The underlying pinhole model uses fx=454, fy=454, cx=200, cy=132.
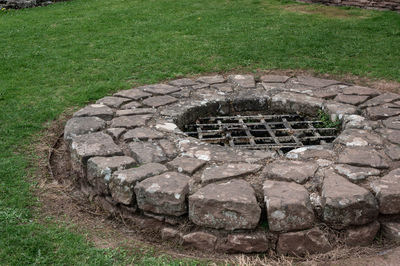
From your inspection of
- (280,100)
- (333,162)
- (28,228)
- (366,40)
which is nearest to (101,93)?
(280,100)

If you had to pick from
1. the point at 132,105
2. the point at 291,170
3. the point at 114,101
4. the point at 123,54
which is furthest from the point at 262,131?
the point at 123,54

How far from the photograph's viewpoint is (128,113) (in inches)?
179

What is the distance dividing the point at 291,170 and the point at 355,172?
0.46 meters

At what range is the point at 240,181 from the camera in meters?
3.26

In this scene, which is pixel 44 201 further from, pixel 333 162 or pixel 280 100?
pixel 280 100

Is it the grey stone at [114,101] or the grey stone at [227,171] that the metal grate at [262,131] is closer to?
the grey stone at [227,171]

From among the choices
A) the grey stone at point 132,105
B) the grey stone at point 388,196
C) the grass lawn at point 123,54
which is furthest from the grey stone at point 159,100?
the grey stone at point 388,196

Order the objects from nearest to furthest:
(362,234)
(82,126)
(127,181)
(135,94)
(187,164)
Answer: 1. (362,234)
2. (127,181)
3. (187,164)
4. (82,126)
5. (135,94)

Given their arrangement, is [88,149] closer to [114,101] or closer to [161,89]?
[114,101]

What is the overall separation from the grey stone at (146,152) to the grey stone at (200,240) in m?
0.75

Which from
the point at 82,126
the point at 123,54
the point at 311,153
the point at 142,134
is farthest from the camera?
the point at 123,54

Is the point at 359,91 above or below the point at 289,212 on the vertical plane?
below

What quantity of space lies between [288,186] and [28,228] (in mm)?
1862

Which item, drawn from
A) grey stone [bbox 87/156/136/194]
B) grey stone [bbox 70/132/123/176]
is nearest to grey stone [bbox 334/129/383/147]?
grey stone [bbox 87/156/136/194]
